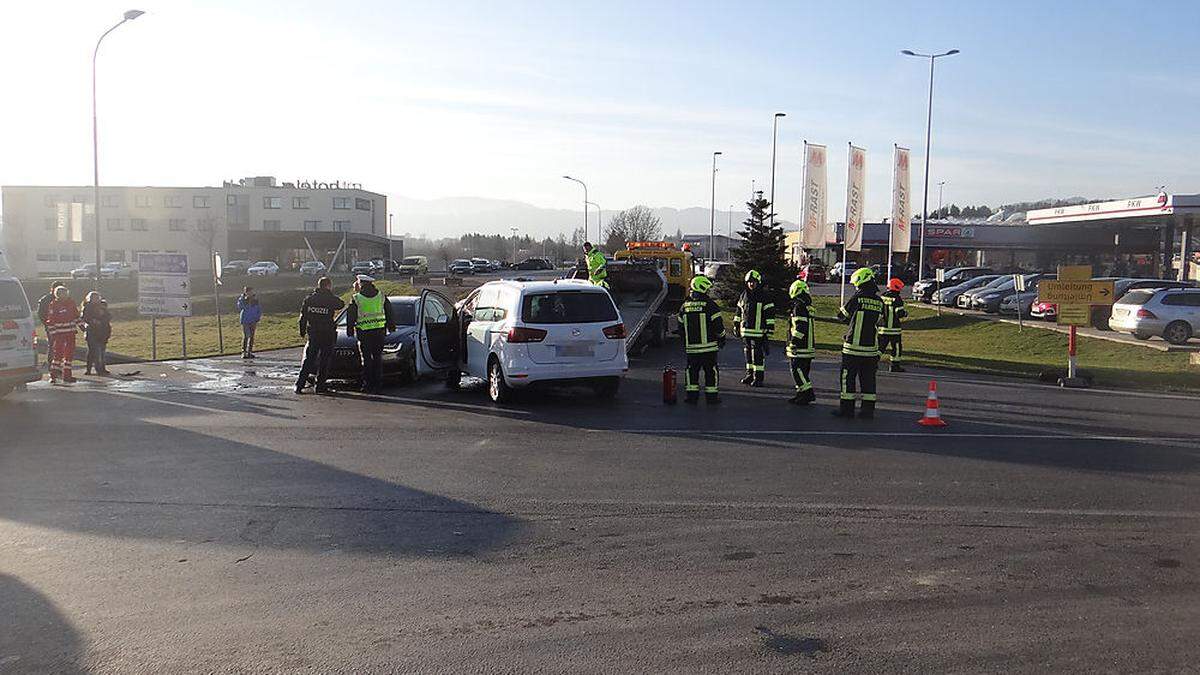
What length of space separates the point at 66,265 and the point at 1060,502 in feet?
318

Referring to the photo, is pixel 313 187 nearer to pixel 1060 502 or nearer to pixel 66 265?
pixel 66 265

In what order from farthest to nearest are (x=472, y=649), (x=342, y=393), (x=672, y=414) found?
(x=342, y=393) → (x=672, y=414) → (x=472, y=649)

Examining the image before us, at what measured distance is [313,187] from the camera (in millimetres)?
102062

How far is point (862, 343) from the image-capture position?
42.0 ft

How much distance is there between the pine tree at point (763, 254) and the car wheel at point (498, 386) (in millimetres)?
23151

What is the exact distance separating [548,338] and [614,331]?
98 centimetres

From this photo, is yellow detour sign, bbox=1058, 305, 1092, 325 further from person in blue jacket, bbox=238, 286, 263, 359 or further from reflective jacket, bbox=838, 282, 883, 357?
person in blue jacket, bbox=238, 286, 263, 359

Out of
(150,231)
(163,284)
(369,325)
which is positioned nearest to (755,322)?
(369,325)

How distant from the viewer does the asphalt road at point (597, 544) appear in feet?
16.9

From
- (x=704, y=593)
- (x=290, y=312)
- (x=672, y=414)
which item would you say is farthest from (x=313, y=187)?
(x=704, y=593)

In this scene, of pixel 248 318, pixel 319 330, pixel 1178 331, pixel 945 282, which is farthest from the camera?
pixel 945 282

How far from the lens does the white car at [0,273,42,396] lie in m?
14.3

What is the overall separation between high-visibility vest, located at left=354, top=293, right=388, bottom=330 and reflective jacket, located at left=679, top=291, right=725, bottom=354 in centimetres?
470

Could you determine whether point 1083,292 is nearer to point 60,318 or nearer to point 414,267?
point 60,318
